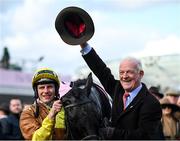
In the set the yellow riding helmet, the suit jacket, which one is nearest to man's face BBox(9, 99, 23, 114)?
the yellow riding helmet

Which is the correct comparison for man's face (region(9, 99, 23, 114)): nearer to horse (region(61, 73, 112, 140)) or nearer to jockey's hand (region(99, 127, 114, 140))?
horse (region(61, 73, 112, 140))

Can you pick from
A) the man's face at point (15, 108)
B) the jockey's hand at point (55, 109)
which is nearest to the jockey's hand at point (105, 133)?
the jockey's hand at point (55, 109)

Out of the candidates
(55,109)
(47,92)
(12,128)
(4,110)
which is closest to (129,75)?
(55,109)

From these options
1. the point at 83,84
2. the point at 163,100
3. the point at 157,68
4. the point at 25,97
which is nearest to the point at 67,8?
the point at 83,84

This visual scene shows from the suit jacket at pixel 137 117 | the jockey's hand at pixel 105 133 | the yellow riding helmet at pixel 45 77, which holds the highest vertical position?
the yellow riding helmet at pixel 45 77

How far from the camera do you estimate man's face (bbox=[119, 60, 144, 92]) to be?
17.4 feet

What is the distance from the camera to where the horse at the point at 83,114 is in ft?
16.5

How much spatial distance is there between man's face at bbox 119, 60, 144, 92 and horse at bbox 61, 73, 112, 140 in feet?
0.85

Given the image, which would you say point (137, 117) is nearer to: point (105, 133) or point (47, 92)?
point (105, 133)

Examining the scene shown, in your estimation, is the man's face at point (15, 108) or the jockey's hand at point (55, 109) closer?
the jockey's hand at point (55, 109)

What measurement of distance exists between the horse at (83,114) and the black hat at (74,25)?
43 centimetres

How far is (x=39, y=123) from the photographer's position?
18.8ft

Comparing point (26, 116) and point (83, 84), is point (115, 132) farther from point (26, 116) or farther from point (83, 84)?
point (26, 116)

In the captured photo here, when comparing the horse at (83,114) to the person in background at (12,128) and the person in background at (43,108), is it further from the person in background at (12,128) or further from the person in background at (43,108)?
the person in background at (12,128)
